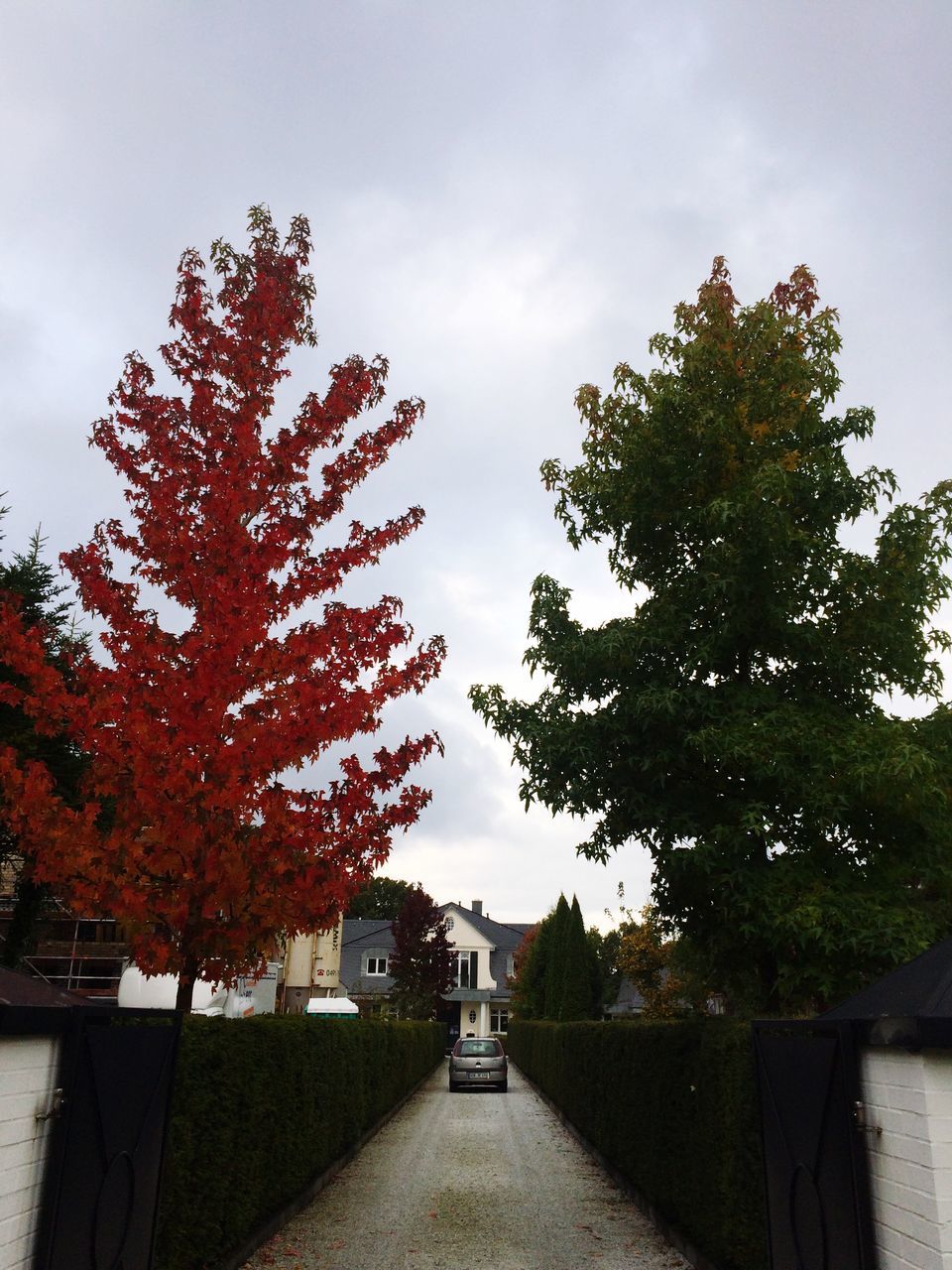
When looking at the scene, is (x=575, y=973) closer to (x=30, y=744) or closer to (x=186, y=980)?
(x=30, y=744)

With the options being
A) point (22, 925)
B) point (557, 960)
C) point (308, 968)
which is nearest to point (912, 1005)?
point (22, 925)

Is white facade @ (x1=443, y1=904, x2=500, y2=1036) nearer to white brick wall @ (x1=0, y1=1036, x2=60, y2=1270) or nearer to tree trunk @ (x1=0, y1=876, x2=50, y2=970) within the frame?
tree trunk @ (x1=0, y1=876, x2=50, y2=970)

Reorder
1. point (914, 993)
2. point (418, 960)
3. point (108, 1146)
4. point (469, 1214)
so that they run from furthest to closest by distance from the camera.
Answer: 1. point (418, 960)
2. point (469, 1214)
3. point (108, 1146)
4. point (914, 993)

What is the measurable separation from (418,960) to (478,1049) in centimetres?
1614

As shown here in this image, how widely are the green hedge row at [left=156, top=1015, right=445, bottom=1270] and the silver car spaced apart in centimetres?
1421

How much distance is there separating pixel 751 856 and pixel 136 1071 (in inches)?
241

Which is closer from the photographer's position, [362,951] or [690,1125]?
[690,1125]

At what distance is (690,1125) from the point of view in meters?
7.22

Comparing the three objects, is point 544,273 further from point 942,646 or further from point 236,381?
point 942,646

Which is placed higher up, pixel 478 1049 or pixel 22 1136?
pixel 22 1136

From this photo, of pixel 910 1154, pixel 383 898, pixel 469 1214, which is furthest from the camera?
pixel 383 898

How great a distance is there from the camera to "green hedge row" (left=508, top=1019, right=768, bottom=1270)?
582cm

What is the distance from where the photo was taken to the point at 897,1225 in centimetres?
383

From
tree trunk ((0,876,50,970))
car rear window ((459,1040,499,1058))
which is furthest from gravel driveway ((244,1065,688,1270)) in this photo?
tree trunk ((0,876,50,970))
